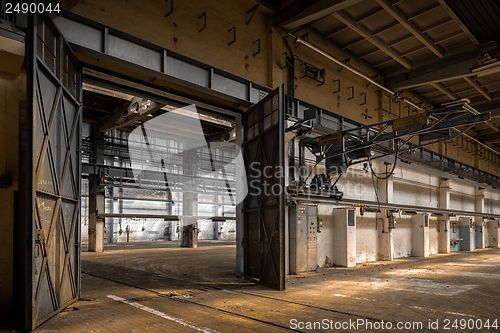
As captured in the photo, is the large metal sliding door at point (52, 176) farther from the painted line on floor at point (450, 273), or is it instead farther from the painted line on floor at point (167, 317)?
the painted line on floor at point (450, 273)

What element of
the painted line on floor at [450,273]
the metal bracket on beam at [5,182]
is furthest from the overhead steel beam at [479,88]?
the metal bracket on beam at [5,182]

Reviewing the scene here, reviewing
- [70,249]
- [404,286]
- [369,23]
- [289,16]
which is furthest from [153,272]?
[369,23]

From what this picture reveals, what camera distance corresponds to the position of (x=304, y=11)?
10695 millimetres

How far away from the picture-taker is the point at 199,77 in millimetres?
9719

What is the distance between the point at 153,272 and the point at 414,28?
469 inches

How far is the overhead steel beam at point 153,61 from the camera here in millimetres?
7621

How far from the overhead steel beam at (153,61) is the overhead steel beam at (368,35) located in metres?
3.33

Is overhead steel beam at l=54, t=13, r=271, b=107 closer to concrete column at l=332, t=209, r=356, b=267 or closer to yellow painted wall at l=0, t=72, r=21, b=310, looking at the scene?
yellow painted wall at l=0, t=72, r=21, b=310

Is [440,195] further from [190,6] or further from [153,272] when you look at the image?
[190,6]

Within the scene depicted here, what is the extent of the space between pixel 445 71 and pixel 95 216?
19.1 metres

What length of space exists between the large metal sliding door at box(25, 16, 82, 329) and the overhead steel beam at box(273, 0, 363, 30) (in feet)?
20.4

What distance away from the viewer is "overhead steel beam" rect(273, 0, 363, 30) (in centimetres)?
1007

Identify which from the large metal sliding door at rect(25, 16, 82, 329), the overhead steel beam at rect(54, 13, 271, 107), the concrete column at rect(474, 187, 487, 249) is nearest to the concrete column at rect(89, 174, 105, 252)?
the overhead steel beam at rect(54, 13, 271, 107)

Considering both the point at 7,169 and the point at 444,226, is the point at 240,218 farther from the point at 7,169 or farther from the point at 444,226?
the point at 444,226
